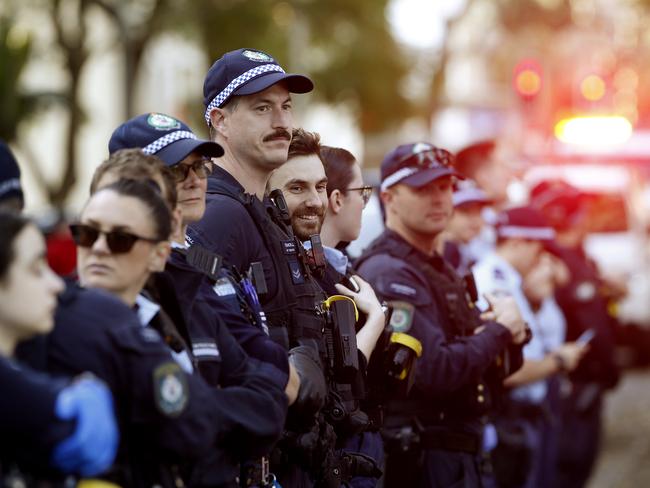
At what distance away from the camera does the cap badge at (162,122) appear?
4.29 metres

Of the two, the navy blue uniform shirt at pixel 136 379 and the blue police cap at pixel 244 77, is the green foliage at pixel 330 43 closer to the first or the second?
the blue police cap at pixel 244 77

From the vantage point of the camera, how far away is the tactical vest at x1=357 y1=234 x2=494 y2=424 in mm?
6176

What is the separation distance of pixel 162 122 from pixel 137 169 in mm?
611

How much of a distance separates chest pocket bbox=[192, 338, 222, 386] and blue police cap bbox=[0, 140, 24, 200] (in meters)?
0.62

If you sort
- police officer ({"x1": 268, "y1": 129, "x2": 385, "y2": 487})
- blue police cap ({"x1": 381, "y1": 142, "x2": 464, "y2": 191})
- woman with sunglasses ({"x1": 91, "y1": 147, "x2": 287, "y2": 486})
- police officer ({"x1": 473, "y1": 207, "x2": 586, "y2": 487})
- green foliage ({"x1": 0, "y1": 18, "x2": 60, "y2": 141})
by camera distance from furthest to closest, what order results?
green foliage ({"x1": 0, "y1": 18, "x2": 60, "y2": 141}), police officer ({"x1": 473, "y1": 207, "x2": 586, "y2": 487}), blue police cap ({"x1": 381, "y1": 142, "x2": 464, "y2": 191}), police officer ({"x1": 268, "y1": 129, "x2": 385, "y2": 487}), woman with sunglasses ({"x1": 91, "y1": 147, "x2": 287, "y2": 486})

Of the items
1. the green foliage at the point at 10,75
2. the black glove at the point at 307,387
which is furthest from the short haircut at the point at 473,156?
the green foliage at the point at 10,75

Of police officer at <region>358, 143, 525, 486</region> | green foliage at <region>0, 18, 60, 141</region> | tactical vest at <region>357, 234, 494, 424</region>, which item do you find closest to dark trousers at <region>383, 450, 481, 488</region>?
police officer at <region>358, 143, 525, 486</region>

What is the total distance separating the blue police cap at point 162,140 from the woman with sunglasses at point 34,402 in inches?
45.6

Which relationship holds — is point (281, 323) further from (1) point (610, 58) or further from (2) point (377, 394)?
(1) point (610, 58)

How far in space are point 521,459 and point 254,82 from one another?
347 centimetres

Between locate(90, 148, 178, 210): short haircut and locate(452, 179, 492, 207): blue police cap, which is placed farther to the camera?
locate(452, 179, 492, 207): blue police cap

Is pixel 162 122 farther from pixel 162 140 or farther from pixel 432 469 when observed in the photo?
pixel 432 469

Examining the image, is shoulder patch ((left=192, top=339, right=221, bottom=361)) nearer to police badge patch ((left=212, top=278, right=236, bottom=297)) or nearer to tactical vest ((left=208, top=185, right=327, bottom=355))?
police badge patch ((left=212, top=278, right=236, bottom=297))

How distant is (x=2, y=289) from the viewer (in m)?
2.96
